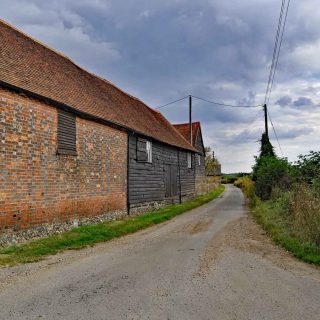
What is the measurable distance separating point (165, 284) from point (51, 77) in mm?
9457

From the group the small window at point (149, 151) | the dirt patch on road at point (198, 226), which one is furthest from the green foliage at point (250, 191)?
the dirt patch on road at point (198, 226)

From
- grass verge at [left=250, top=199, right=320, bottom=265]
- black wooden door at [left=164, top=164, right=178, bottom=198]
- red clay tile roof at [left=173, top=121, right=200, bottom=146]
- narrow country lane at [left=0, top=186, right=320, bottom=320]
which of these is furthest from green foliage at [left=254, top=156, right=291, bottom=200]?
red clay tile roof at [left=173, top=121, right=200, bottom=146]

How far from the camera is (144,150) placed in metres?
16.6

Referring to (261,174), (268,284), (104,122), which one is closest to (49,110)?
(104,122)

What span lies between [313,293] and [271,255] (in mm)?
2597

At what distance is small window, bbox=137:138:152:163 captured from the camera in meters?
16.0

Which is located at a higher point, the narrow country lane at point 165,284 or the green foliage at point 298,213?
the green foliage at point 298,213

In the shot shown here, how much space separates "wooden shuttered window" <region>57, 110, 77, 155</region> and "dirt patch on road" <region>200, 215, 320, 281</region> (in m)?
5.39

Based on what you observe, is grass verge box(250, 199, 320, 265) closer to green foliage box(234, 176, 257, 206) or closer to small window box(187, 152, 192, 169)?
green foliage box(234, 176, 257, 206)

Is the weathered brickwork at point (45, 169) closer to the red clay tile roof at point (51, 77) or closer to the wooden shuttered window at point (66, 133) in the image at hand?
the wooden shuttered window at point (66, 133)

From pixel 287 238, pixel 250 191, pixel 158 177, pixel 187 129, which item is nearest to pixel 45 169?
pixel 287 238

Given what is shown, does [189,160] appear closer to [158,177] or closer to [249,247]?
[158,177]

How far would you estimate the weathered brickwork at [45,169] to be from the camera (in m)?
8.54

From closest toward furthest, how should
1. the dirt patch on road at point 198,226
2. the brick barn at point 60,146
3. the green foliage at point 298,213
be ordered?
the green foliage at point 298,213 < the brick barn at point 60,146 < the dirt patch on road at point 198,226
